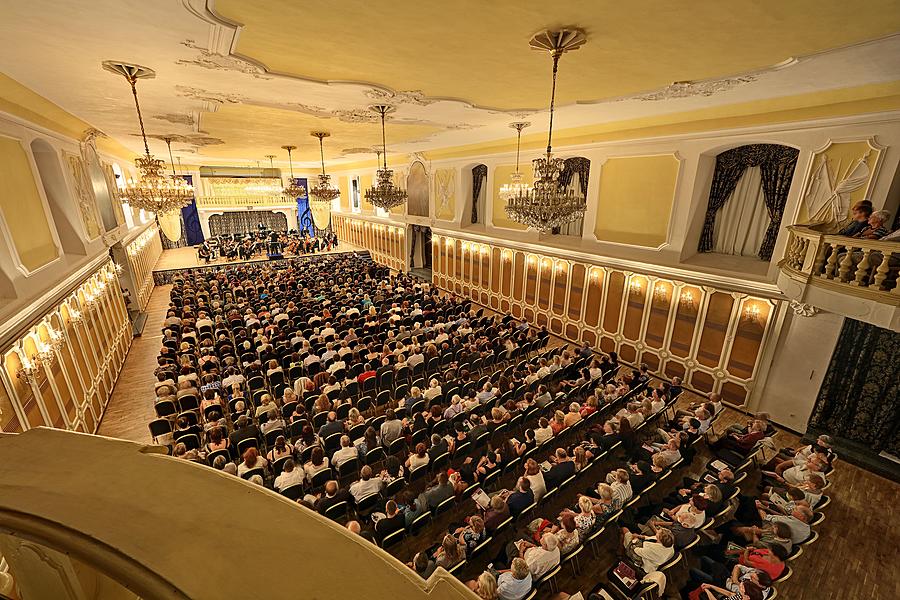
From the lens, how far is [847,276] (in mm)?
6020

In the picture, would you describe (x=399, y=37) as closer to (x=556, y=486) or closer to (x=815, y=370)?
(x=556, y=486)

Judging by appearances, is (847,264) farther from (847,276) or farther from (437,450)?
(437,450)

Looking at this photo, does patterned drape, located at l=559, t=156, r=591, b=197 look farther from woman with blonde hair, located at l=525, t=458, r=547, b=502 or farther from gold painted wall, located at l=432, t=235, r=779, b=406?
woman with blonde hair, located at l=525, t=458, r=547, b=502

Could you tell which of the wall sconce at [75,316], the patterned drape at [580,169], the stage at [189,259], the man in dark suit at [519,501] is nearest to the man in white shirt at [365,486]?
the man in dark suit at [519,501]

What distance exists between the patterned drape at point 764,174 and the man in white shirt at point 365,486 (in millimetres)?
10742

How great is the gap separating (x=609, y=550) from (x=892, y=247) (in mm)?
5902

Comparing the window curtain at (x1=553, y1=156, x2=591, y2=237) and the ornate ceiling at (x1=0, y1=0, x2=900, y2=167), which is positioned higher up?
the ornate ceiling at (x1=0, y1=0, x2=900, y2=167)

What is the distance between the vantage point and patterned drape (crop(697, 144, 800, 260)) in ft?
29.6

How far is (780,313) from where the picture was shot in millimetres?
8883

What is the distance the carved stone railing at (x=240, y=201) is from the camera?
101 feet

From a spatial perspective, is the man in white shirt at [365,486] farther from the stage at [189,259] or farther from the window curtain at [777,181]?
the stage at [189,259]

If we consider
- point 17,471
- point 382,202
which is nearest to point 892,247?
point 17,471

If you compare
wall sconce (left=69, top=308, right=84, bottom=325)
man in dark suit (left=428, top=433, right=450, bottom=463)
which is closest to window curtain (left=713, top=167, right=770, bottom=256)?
man in dark suit (left=428, top=433, right=450, bottom=463)

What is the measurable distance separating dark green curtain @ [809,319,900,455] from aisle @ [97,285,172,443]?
14.5 m
